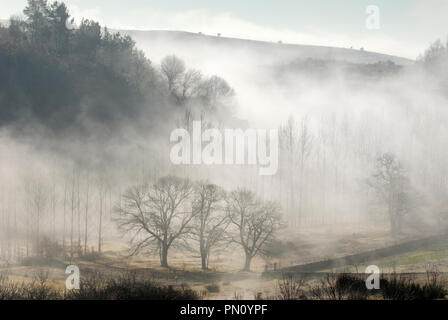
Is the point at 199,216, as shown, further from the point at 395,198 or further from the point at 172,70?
the point at 172,70

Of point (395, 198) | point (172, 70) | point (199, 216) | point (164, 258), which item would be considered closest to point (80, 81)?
point (172, 70)

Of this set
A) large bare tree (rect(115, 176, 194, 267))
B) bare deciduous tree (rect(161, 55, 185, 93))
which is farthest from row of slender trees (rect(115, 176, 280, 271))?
bare deciduous tree (rect(161, 55, 185, 93))

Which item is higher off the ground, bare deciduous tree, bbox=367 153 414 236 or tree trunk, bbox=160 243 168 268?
bare deciduous tree, bbox=367 153 414 236

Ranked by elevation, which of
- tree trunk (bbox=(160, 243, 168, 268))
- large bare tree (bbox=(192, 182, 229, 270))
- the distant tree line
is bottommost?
tree trunk (bbox=(160, 243, 168, 268))

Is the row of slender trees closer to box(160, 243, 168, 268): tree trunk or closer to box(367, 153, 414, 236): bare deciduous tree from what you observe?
box(160, 243, 168, 268): tree trunk

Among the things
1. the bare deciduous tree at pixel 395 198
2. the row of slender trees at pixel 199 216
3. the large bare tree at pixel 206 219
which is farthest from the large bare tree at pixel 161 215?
the bare deciduous tree at pixel 395 198

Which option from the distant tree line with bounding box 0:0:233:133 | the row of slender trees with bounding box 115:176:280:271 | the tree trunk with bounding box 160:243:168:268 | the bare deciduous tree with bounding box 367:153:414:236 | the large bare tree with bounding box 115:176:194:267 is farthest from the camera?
the distant tree line with bounding box 0:0:233:133

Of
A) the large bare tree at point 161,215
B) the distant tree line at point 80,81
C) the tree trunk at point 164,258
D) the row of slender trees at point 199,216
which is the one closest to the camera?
the tree trunk at point 164,258

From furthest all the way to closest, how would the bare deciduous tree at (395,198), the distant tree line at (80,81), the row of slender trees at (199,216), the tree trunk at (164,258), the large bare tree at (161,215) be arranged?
1. the distant tree line at (80,81)
2. the bare deciduous tree at (395,198)
3. the row of slender trees at (199,216)
4. the large bare tree at (161,215)
5. the tree trunk at (164,258)

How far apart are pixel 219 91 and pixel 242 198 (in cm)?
6674

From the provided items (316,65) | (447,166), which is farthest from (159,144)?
(316,65)

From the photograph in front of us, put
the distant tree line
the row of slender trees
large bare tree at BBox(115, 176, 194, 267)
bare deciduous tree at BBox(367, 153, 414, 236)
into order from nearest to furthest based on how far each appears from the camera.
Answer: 1. large bare tree at BBox(115, 176, 194, 267)
2. the row of slender trees
3. bare deciduous tree at BBox(367, 153, 414, 236)
4. the distant tree line

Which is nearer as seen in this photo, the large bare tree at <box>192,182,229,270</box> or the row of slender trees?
the large bare tree at <box>192,182,229,270</box>

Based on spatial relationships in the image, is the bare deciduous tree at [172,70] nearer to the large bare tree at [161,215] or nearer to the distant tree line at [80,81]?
the distant tree line at [80,81]
